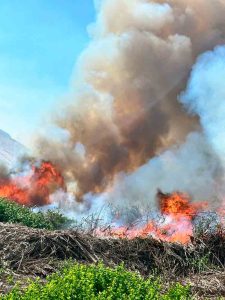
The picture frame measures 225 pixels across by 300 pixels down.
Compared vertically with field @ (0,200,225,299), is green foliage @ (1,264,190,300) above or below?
below

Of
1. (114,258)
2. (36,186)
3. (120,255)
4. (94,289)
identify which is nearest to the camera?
(94,289)

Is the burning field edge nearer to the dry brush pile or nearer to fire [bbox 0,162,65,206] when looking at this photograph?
the dry brush pile

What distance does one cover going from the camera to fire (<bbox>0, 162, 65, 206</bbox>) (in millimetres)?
46719

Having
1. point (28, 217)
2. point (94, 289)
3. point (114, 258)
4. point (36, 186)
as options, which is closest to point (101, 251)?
point (114, 258)

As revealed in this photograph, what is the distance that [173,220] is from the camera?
2484cm

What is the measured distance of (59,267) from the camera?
1163 cm

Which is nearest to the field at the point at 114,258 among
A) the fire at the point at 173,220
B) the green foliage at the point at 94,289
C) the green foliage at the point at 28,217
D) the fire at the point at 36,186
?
the green foliage at the point at 94,289

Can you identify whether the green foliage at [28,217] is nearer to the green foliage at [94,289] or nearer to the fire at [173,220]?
the fire at [173,220]

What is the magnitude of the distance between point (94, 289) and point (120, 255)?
5120 mm

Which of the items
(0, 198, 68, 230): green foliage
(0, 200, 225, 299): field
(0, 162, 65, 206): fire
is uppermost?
(0, 162, 65, 206): fire

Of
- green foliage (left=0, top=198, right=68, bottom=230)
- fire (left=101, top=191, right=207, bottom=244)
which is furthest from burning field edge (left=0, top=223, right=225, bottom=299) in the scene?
green foliage (left=0, top=198, right=68, bottom=230)

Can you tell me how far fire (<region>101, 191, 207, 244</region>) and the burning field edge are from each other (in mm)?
823

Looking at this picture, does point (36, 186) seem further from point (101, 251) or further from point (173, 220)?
point (101, 251)

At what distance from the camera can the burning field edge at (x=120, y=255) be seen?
11602 mm
